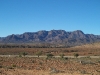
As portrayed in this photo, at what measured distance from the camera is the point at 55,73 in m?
22.2

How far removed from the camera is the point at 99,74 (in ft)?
72.2

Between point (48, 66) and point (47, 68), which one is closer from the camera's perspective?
point (47, 68)

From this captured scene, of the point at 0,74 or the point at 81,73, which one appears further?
the point at 81,73

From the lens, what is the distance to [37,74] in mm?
21734

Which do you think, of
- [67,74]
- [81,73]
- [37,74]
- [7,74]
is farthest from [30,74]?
[81,73]

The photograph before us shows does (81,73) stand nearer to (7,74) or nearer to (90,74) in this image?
(90,74)

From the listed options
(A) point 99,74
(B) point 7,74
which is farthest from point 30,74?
(A) point 99,74

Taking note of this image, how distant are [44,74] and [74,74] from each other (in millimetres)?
2995

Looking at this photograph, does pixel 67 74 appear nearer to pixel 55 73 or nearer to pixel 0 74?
pixel 55 73

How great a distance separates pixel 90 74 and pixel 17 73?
7.40 meters

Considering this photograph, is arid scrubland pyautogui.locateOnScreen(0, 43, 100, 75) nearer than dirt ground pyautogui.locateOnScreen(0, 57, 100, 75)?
No

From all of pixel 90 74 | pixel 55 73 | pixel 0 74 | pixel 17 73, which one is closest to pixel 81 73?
pixel 90 74

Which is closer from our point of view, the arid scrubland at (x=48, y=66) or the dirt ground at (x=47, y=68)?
the dirt ground at (x=47, y=68)

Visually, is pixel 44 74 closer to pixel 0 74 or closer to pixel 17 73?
pixel 17 73
